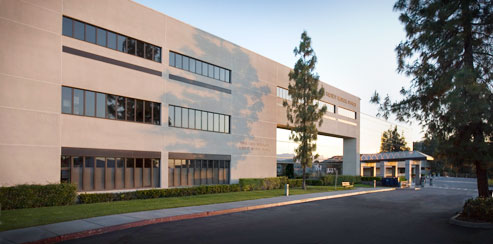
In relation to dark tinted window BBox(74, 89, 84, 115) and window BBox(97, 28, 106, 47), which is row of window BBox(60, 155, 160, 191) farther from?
window BBox(97, 28, 106, 47)

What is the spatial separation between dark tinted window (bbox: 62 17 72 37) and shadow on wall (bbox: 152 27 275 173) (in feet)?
22.4

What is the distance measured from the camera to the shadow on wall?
84.2 ft

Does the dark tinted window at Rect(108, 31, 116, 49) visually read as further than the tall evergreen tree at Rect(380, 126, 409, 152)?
No

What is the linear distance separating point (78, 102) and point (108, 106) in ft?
6.08

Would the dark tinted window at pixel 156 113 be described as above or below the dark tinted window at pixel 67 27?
below

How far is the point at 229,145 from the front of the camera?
99.2 feet

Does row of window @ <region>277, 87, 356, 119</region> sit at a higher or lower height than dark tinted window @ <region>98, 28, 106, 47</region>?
lower

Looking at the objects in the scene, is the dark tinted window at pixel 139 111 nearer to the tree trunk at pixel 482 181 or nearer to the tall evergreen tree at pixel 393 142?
the tree trunk at pixel 482 181

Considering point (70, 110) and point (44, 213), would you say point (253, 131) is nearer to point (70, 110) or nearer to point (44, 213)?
point (70, 110)

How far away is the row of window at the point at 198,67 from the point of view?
25.9 m

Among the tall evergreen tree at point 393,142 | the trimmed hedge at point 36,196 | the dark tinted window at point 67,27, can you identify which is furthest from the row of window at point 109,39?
the tall evergreen tree at point 393,142

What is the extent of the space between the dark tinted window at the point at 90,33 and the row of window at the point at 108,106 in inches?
117

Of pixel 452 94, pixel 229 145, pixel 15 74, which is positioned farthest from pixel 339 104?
pixel 15 74

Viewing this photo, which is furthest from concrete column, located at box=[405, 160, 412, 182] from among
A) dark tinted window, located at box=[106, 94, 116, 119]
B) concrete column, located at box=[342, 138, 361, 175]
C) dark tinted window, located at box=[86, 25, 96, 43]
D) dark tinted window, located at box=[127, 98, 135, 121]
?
dark tinted window, located at box=[86, 25, 96, 43]
